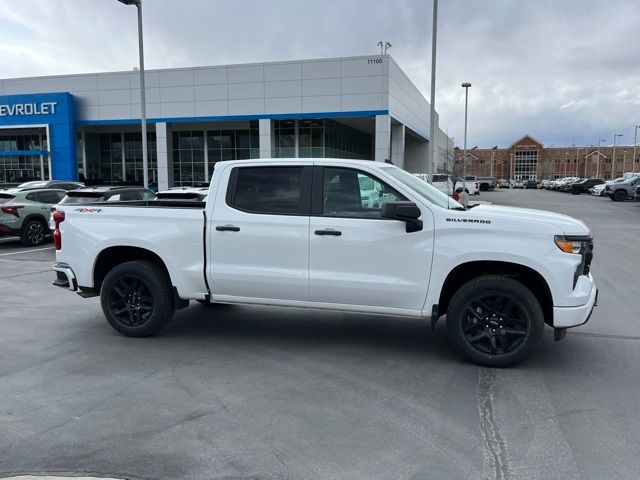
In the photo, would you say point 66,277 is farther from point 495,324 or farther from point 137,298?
point 495,324

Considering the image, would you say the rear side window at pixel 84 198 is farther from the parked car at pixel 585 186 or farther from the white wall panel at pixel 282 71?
the parked car at pixel 585 186

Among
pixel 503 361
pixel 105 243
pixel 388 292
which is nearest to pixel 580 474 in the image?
pixel 503 361

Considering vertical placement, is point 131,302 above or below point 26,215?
below

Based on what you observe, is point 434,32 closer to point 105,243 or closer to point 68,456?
point 105,243

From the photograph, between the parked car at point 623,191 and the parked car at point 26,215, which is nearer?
the parked car at point 26,215

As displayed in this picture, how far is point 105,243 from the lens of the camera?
6.27m

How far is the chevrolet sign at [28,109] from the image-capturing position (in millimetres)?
38219

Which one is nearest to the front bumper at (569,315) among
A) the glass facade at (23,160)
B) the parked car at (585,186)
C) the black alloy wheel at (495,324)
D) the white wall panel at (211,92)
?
the black alloy wheel at (495,324)

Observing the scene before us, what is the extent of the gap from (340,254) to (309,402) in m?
1.56

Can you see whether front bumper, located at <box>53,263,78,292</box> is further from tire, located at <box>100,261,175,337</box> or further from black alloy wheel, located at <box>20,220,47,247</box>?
black alloy wheel, located at <box>20,220,47,247</box>

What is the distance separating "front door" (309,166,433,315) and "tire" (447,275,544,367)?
408 mm

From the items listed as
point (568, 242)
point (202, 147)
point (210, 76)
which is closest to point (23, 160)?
point (202, 147)

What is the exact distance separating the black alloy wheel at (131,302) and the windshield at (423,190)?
10.1 ft

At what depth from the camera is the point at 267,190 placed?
5.86m
